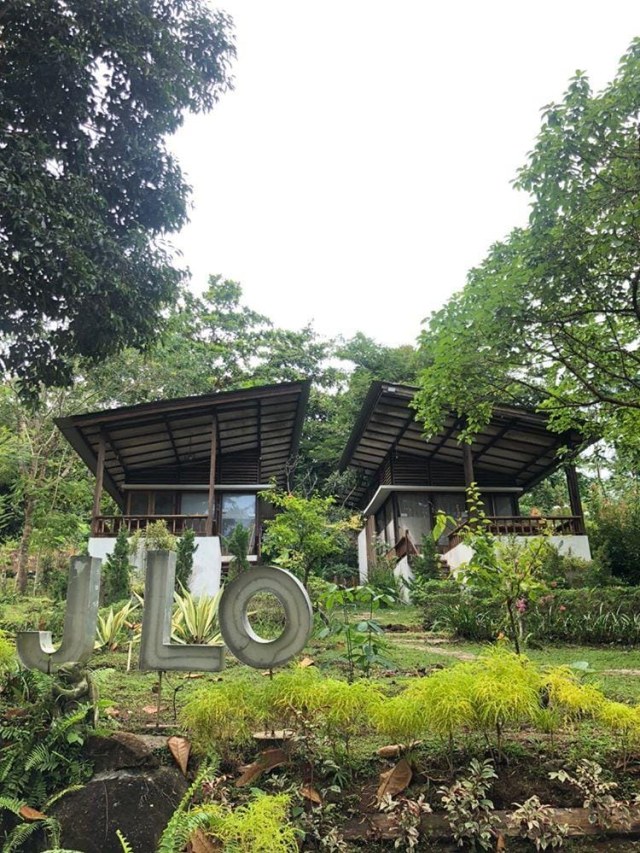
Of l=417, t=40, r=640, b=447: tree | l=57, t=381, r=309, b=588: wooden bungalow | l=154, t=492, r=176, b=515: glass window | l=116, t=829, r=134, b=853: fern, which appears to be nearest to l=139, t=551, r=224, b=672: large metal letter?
l=116, t=829, r=134, b=853: fern

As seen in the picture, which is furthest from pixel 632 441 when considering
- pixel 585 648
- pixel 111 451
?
pixel 111 451

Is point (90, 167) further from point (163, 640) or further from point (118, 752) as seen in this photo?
point (118, 752)

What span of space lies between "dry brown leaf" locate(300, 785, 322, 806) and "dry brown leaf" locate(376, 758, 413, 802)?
0.91 ft

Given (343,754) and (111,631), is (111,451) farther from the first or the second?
(343,754)

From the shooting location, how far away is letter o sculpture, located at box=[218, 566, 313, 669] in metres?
3.49

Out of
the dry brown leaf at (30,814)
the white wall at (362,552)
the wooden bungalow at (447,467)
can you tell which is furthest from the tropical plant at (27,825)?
the white wall at (362,552)

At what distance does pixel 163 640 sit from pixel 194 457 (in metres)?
13.8

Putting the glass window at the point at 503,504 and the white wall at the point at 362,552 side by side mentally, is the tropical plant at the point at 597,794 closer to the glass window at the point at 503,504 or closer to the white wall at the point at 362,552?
the glass window at the point at 503,504

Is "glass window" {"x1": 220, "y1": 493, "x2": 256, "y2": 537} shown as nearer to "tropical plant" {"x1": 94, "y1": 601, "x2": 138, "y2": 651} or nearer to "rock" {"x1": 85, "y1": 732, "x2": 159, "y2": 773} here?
"tropical plant" {"x1": 94, "y1": 601, "x2": 138, "y2": 651}

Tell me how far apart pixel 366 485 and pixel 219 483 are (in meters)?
6.26

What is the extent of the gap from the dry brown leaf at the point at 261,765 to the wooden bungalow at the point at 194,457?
9756mm

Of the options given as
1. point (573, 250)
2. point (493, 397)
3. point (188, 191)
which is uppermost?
point (188, 191)

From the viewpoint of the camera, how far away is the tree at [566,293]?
6242 millimetres

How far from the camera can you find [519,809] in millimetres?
2623
